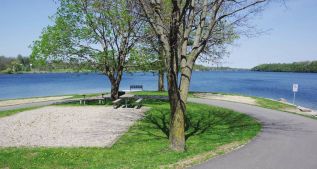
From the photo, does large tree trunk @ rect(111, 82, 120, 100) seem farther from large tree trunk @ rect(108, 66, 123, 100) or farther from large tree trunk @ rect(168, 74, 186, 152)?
large tree trunk @ rect(168, 74, 186, 152)

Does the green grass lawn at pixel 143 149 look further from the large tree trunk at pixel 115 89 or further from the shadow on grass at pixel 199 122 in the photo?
the large tree trunk at pixel 115 89

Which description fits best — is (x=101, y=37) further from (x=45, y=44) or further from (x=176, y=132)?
(x=176, y=132)

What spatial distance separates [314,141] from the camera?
12273 millimetres

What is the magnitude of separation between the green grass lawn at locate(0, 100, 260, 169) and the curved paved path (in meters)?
0.77

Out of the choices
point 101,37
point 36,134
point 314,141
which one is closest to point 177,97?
point 314,141

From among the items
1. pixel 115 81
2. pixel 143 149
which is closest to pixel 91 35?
pixel 115 81

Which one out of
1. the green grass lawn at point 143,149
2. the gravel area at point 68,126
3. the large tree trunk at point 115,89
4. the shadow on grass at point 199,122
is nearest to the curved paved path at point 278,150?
the green grass lawn at point 143,149

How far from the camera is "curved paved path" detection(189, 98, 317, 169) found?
30.0 ft

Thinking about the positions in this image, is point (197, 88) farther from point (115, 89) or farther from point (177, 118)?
point (177, 118)

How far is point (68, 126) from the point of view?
16.0 metres

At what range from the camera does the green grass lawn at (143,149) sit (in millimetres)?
9688

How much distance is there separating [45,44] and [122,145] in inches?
529

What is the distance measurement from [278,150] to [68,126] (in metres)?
10.1

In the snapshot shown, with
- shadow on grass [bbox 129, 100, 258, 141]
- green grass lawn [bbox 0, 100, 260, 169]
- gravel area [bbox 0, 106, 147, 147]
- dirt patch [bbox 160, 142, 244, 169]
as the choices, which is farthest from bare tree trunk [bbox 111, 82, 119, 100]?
dirt patch [bbox 160, 142, 244, 169]
